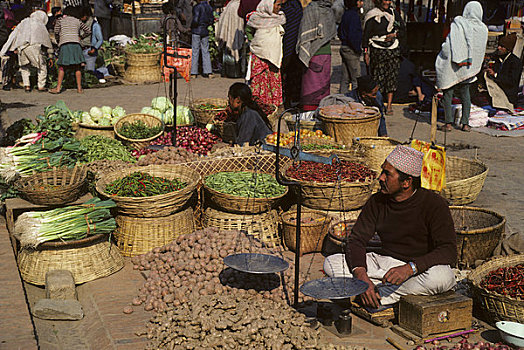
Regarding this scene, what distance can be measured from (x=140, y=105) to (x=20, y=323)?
23.0 ft

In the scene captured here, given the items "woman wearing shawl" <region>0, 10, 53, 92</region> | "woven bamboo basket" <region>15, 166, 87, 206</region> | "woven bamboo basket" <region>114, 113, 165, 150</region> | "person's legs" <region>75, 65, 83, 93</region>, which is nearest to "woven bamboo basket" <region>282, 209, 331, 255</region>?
"woven bamboo basket" <region>15, 166, 87, 206</region>

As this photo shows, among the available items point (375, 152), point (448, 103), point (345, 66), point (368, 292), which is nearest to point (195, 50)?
point (345, 66)

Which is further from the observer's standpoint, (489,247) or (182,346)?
(489,247)

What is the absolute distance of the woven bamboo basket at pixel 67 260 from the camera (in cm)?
434

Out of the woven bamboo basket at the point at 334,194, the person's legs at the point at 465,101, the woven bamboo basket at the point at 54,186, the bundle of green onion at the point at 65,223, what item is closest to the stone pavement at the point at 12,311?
the bundle of green onion at the point at 65,223

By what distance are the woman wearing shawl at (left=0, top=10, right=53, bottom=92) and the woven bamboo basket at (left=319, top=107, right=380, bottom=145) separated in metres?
6.95

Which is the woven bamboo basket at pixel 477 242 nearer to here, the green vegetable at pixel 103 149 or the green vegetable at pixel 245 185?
the green vegetable at pixel 245 185

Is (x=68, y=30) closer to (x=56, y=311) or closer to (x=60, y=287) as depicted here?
(x=60, y=287)

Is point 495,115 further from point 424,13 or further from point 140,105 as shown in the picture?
point 424,13

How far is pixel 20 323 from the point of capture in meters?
3.58

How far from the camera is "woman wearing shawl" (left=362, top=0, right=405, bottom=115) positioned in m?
9.01

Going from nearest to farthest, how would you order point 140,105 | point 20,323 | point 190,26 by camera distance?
point 20,323, point 140,105, point 190,26

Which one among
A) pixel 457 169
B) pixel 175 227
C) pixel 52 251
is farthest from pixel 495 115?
pixel 52 251

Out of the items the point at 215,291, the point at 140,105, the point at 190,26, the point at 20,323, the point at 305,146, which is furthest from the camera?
the point at 190,26
